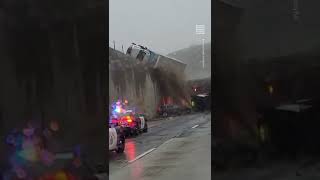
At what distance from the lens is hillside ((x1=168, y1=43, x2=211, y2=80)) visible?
637 centimetres

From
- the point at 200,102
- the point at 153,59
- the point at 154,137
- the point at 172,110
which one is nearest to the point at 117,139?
the point at 154,137

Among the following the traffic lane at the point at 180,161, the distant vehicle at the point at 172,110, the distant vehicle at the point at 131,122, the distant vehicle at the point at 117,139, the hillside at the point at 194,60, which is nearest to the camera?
the hillside at the point at 194,60

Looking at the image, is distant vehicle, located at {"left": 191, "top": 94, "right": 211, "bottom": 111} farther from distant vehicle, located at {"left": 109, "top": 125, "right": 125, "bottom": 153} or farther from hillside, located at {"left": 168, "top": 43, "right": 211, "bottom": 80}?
distant vehicle, located at {"left": 109, "top": 125, "right": 125, "bottom": 153}

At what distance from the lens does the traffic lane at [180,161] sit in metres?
6.89

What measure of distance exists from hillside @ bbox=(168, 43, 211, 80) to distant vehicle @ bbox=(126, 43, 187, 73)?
4.6 inches

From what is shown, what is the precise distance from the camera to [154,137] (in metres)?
10.0

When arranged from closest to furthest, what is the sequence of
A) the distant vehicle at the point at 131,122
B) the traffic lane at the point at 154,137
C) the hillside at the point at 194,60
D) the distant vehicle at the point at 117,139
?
the hillside at the point at 194,60 < the traffic lane at the point at 154,137 < the distant vehicle at the point at 117,139 < the distant vehicle at the point at 131,122

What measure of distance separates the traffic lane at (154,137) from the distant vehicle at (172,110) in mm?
107

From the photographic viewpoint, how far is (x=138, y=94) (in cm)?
825

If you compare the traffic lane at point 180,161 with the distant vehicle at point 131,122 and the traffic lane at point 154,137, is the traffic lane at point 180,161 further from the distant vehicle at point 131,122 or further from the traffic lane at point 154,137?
the distant vehicle at point 131,122

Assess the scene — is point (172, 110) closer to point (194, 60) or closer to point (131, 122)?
point (194, 60)

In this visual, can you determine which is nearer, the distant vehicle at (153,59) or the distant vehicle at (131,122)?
the distant vehicle at (153,59)

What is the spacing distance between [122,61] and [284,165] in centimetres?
268

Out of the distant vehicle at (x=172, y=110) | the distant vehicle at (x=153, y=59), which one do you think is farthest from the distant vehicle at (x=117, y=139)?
the distant vehicle at (x=153, y=59)
